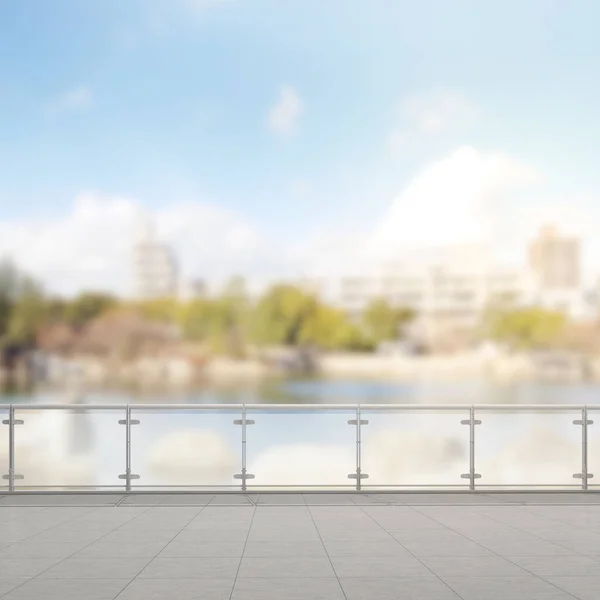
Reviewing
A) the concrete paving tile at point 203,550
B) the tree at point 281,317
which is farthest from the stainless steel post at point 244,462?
the tree at point 281,317

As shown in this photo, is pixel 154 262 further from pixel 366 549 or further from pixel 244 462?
pixel 366 549

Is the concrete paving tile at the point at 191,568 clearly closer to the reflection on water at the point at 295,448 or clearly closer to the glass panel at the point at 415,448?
the reflection on water at the point at 295,448

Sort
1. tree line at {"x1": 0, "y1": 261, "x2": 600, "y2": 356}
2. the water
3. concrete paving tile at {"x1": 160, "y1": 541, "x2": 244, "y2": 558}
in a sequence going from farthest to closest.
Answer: tree line at {"x1": 0, "y1": 261, "x2": 600, "y2": 356} < the water < concrete paving tile at {"x1": 160, "y1": 541, "x2": 244, "y2": 558}

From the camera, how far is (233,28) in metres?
164

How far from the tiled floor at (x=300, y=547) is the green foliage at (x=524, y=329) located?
10220 cm

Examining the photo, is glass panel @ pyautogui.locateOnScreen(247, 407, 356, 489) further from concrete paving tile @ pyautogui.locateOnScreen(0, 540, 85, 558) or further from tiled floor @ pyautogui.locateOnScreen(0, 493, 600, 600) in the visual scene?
concrete paving tile @ pyautogui.locateOnScreen(0, 540, 85, 558)

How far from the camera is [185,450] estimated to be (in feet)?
44.2

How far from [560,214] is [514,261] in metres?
10.3

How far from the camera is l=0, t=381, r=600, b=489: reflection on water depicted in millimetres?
13508

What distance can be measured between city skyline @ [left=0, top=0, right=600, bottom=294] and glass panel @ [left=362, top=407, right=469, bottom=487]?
364ft

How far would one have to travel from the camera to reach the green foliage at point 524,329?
113 meters

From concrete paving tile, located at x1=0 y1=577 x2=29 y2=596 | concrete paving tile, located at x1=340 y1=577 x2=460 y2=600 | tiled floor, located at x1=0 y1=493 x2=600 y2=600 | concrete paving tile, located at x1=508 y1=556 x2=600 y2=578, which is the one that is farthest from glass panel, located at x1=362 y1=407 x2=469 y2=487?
concrete paving tile, located at x1=0 y1=577 x2=29 y2=596

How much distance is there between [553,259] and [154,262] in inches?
2330

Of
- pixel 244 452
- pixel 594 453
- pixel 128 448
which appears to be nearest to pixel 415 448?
pixel 244 452
